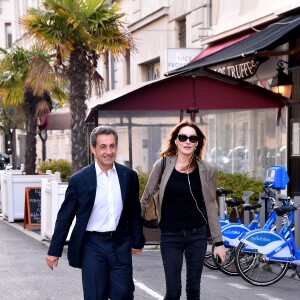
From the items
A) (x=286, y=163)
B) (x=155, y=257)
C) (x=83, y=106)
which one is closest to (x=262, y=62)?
(x=286, y=163)

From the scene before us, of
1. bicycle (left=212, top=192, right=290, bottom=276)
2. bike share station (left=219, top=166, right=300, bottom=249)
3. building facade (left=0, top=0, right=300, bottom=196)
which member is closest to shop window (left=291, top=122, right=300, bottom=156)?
building facade (left=0, top=0, right=300, bottom=196)

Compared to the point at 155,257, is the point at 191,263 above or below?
above

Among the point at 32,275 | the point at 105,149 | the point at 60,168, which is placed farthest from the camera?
the point at 60,168

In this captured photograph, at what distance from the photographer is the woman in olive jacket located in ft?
22.7

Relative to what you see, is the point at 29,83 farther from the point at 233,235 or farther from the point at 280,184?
the point at 233,235

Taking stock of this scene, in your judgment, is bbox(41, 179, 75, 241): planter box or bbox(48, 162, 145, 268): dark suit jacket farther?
bbox(41, 179, 75, 241): planter box

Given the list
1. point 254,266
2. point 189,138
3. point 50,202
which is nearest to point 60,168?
point 50,202

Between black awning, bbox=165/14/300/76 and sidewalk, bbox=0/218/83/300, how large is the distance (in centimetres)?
445

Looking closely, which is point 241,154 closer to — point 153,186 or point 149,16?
point 149,16

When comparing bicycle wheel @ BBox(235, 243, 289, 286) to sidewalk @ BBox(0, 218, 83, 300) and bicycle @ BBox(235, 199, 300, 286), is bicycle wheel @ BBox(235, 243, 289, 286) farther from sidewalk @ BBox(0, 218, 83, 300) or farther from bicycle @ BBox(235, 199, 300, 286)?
sidewalk @ BBox(0, 218, 83, 300)

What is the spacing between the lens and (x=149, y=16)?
28281 mm

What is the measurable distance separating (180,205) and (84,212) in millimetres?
939

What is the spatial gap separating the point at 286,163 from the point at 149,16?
1057 cm

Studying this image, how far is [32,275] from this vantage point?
37.0ft
